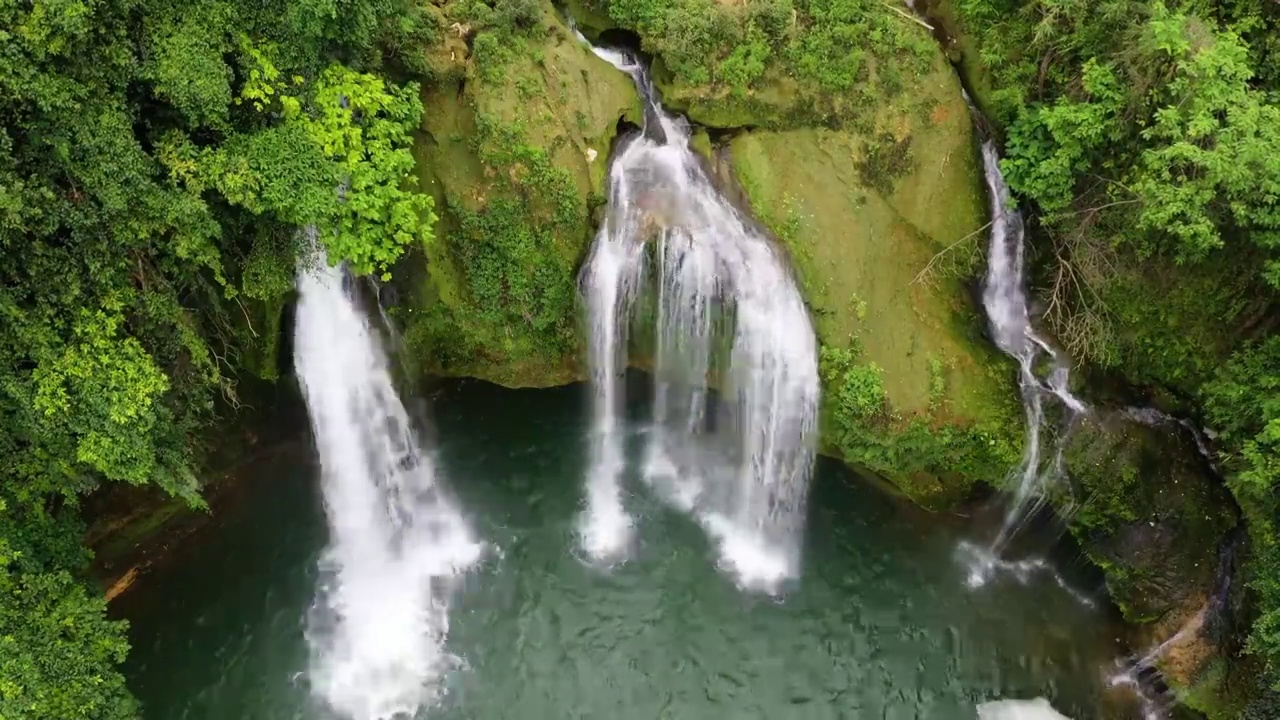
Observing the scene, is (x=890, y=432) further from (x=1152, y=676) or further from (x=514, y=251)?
(x=514, y=251)

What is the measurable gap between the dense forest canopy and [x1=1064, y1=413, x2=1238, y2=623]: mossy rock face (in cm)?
66

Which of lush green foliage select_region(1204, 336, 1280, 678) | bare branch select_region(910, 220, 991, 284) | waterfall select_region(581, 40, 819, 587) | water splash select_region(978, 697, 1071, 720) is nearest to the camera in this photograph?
lush green foliage select_region(1204, 336, 1280, 678)

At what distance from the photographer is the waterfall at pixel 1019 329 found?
12141 millimetres

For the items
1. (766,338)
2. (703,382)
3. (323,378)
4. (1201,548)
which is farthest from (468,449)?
(1201,548)

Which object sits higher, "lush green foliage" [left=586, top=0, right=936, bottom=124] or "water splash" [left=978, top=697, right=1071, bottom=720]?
"lush green foliage" [left=586, top=0, right=936, bottom=124]

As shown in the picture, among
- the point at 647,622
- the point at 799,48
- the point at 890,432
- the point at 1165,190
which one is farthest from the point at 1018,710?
the point at 799,48

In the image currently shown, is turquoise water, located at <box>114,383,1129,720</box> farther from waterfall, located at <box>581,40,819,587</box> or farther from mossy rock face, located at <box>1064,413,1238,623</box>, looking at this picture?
mossy rock face, located at <box>1064,413,1238,623</box>

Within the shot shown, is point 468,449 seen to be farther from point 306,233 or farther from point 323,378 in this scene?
point 306,233

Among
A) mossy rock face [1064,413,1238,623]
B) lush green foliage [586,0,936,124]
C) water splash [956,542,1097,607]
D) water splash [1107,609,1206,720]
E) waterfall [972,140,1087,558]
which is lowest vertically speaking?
water splash [1107,609,1206,720]

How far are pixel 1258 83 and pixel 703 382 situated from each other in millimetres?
8553

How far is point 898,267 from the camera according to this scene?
40.5ft

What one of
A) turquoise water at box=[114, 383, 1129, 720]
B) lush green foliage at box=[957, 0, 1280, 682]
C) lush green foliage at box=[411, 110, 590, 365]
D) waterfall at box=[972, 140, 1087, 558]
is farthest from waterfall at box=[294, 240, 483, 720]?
lush green foliage at box=[957, 0, 1280, 682]

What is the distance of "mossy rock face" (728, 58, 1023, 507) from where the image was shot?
39.9 ft

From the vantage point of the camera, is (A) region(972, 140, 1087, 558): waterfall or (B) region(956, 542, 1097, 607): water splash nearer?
(A) region(972, 140, 1087, 558): waterfall
